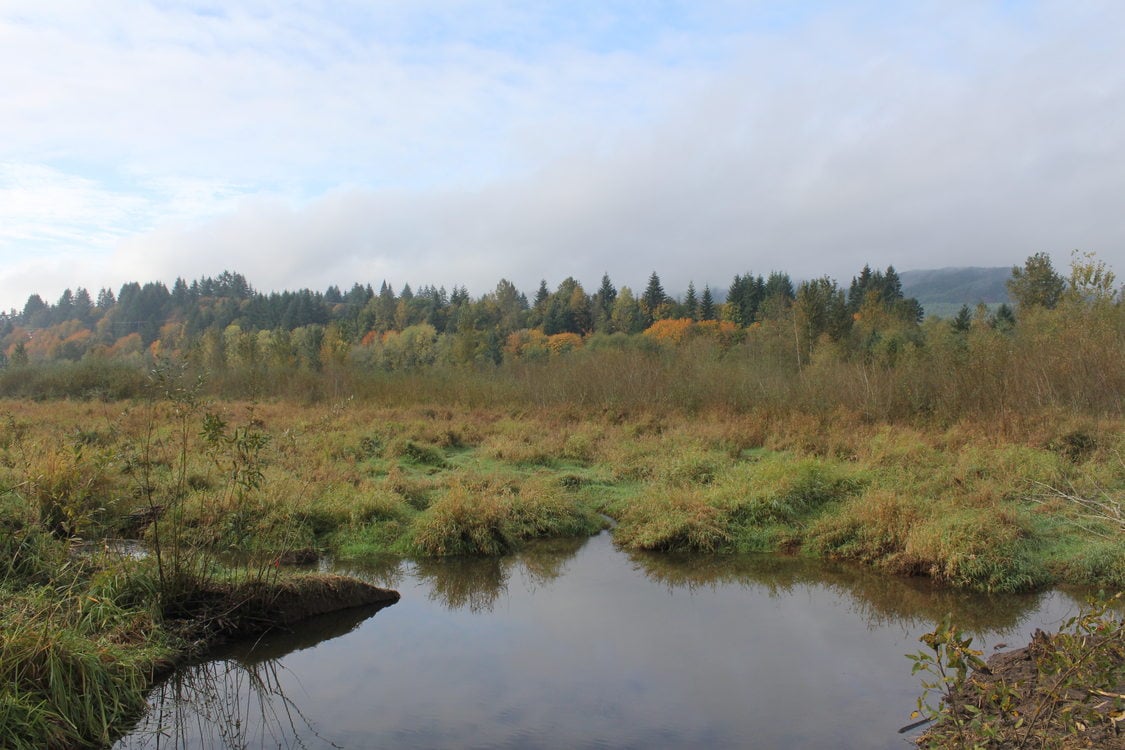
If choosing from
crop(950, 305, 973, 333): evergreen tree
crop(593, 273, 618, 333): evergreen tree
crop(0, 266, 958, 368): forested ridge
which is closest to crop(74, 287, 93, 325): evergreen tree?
crop(0, 266, 958, 368): forested ridge

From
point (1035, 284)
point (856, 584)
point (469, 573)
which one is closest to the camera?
point (856, 584)

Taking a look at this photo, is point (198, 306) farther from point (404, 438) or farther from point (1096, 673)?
point (1096, 673)

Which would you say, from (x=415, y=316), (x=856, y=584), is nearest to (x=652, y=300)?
(x=415, y=316)

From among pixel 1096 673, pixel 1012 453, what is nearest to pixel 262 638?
pixel 1096 673

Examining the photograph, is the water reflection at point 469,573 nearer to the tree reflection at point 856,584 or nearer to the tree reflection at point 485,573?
the tree reflection at point 485,573

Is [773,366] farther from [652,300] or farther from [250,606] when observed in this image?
[652,300]

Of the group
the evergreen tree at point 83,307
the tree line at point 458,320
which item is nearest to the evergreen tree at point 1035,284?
the tree line at point 458,320

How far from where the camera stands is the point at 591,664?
6.75 metres

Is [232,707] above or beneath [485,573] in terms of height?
above

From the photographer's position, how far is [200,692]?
6.09 meters

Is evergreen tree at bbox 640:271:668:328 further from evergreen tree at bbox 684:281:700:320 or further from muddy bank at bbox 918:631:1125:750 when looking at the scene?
muddy bank at bbox 918:631:1125:750

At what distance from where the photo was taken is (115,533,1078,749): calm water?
18.2 feet

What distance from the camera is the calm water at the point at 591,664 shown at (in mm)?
5547

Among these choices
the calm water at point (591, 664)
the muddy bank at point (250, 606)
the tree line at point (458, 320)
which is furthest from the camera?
the tree line at point (458, 320)
